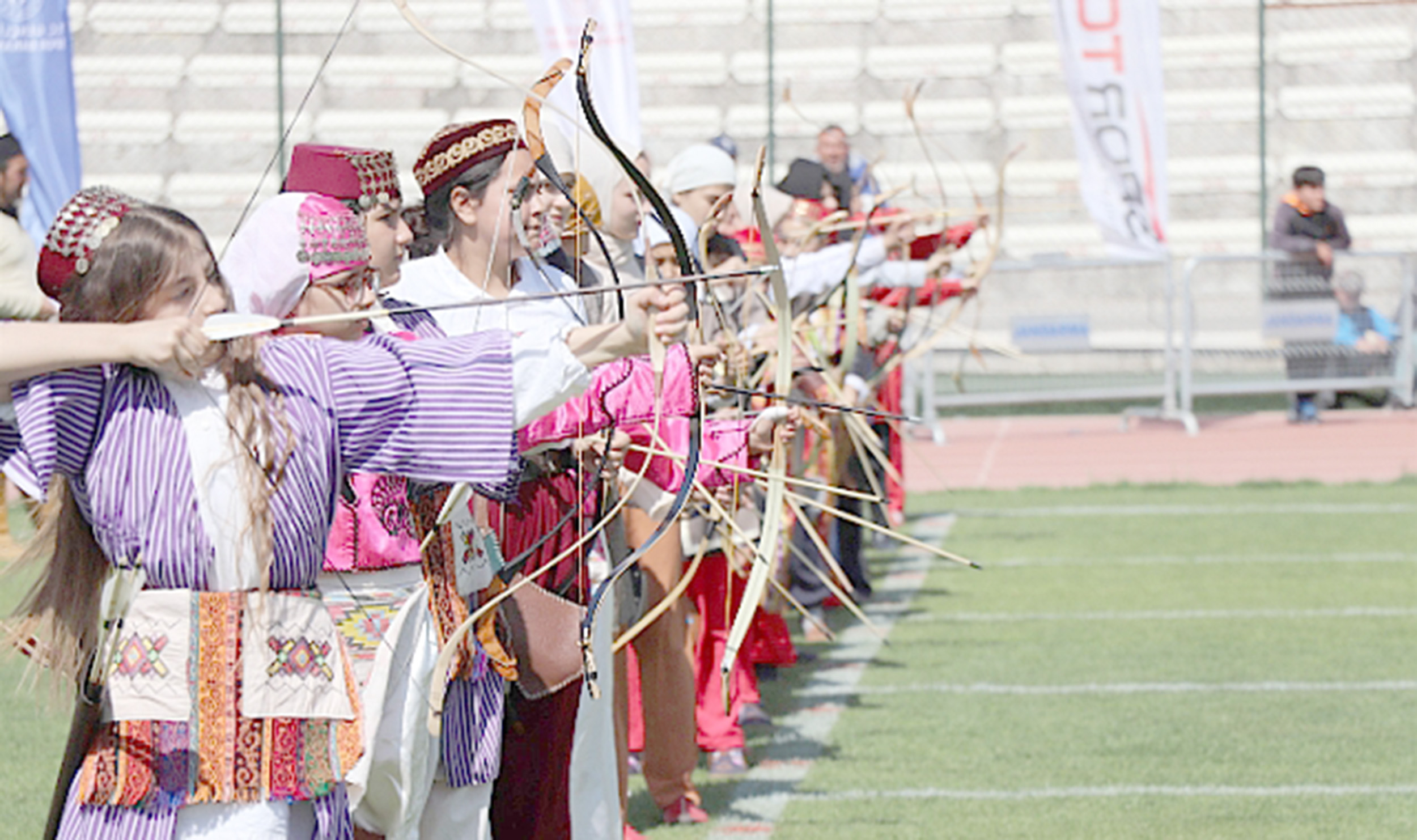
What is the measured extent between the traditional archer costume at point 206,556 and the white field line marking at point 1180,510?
9622mm

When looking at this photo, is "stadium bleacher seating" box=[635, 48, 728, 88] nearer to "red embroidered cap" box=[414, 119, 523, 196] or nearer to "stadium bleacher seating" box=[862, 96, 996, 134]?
"stadium bleacher seating" box=[862, 96, 996, 134]

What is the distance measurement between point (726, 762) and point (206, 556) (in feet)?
11.7

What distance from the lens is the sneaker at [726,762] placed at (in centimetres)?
626

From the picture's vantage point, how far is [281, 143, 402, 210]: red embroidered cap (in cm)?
378

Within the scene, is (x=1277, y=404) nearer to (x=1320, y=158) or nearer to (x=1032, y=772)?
(x=1320, y=158)

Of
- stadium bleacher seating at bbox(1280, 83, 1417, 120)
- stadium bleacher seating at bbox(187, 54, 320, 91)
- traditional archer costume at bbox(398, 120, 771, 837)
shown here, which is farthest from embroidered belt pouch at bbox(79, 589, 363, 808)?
stadium bleacher seating at bbox(1280, 83, 1417, 120)

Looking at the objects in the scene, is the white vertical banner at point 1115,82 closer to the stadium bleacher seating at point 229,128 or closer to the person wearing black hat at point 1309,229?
the person wearing black hat at point 1309,229

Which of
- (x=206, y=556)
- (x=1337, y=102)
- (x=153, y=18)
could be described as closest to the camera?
(x=206, y=556)

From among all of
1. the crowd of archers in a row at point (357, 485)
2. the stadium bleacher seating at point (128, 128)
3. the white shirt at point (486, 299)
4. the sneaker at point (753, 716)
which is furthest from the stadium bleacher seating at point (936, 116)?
the white shirt at point (486, 299)

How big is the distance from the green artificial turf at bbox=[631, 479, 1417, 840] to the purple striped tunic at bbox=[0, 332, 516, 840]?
8.81 feet

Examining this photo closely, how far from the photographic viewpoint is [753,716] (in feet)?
22.9

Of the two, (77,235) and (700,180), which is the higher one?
(77,235)

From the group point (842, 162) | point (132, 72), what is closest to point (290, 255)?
point (842, 162)

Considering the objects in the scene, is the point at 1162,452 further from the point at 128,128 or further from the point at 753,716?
the point at 128,128
